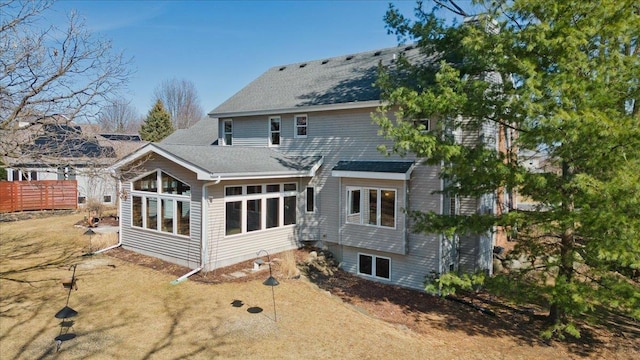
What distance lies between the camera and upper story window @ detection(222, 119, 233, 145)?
1816cm

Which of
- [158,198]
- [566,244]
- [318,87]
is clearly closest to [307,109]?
[318,87]

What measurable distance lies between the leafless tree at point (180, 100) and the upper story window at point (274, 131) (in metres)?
49.3

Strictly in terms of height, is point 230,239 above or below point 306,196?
below

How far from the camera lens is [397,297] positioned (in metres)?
12.1

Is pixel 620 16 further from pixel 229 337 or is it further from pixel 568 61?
pixel 229 337

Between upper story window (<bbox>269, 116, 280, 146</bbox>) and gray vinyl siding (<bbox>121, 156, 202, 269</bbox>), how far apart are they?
4.92m

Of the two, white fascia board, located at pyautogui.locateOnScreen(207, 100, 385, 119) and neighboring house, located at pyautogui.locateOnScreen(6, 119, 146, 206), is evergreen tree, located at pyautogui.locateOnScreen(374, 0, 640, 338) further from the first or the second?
neighboring house, located at pyautogui.locateOnScreen(6, 119, 146, 206)

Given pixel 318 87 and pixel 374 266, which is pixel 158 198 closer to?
pixel 318 87

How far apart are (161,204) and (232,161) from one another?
2906 mm

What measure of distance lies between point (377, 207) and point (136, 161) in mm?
8922

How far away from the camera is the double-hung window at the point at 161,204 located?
1282 cm

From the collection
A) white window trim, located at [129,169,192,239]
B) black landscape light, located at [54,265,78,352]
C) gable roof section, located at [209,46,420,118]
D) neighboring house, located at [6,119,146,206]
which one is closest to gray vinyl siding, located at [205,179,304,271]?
white window trim, located at [129,169,192,239]

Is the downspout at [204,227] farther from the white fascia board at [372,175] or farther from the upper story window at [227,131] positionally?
the upper story window at [227,131]

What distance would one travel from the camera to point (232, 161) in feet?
44.7
